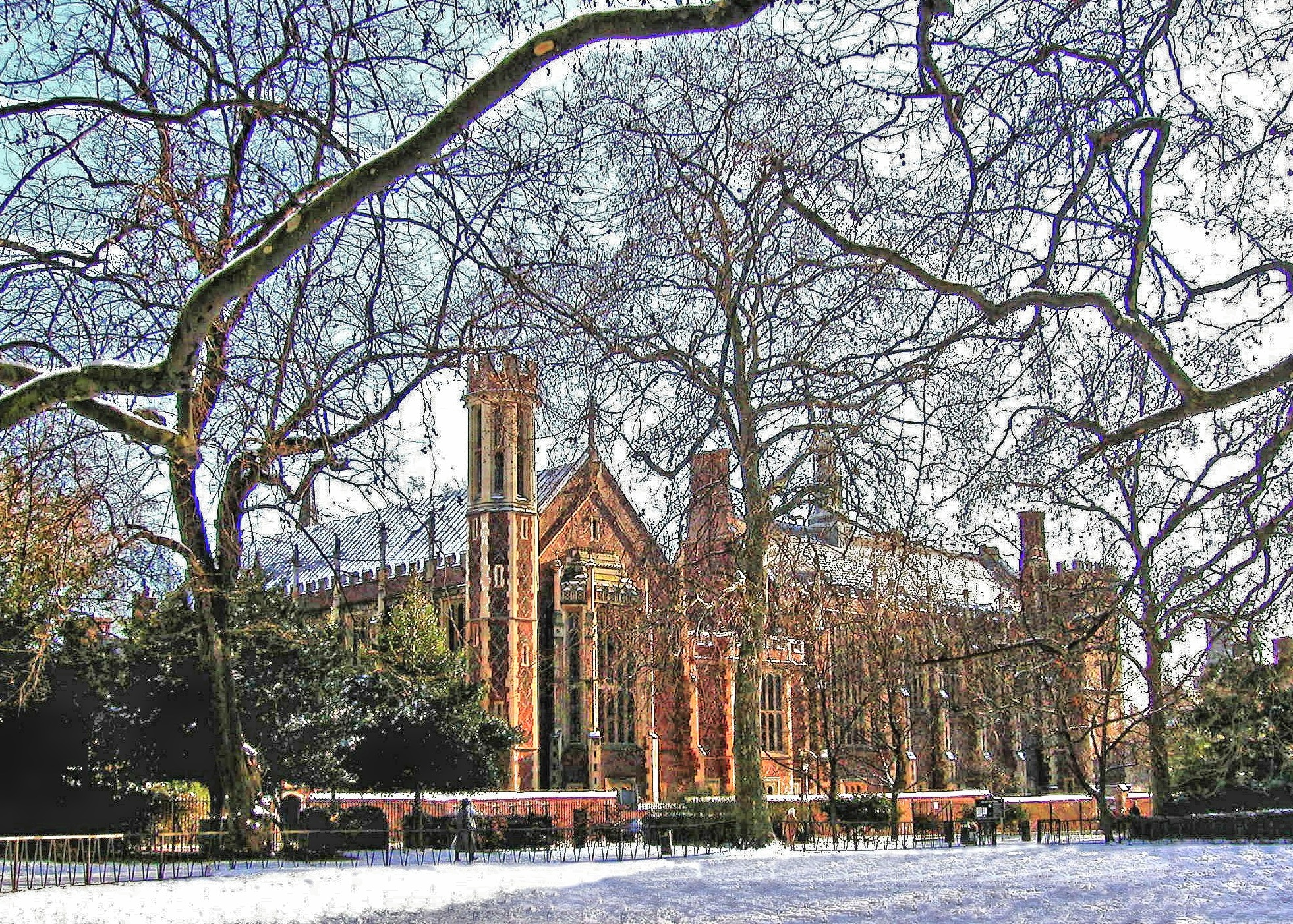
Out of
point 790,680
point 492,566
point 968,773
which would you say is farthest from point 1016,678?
point 968,773

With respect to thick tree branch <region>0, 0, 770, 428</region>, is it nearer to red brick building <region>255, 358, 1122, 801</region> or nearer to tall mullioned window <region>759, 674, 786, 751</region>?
red brick building <region>255, 358, 1122, 801</region>

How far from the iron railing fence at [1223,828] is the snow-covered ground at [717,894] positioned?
4211 millimetres

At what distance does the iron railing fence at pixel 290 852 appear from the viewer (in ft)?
49.0

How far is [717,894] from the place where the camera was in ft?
39.2

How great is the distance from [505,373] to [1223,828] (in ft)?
51.0

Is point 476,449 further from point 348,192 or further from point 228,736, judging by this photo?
point 348,192

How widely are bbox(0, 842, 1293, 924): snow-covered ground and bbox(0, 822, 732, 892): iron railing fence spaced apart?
4.26 feet

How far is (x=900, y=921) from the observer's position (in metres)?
9.68

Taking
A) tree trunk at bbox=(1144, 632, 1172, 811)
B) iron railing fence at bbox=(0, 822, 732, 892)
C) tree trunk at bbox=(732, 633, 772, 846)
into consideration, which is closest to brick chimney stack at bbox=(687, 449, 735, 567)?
tree trunk at bbox=(732, 633, 772, 846)

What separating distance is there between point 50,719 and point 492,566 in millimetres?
22869

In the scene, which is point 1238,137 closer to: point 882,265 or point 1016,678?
point 882,265

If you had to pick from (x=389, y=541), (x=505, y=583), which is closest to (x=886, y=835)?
(x=505, y=583)

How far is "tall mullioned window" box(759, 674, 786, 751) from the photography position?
160 feet

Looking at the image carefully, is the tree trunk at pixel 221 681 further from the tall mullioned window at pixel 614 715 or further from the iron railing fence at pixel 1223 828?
the tall mullioned window at pixel 614 715
